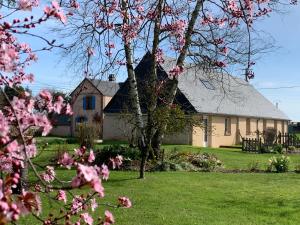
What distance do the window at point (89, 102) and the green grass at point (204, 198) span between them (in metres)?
33.7

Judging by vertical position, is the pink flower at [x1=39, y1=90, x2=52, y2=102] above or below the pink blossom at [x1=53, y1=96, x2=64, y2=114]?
above

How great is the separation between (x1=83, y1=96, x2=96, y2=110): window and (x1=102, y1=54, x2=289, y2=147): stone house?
678cm

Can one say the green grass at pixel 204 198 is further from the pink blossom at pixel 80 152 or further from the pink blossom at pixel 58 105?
the pink blossom at pixel 58 105

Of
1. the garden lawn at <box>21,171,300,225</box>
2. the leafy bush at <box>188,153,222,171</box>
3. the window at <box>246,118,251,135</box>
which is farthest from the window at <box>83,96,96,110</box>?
the garden lawn at <box>21,171,300,225</box>

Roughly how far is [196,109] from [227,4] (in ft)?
92.6

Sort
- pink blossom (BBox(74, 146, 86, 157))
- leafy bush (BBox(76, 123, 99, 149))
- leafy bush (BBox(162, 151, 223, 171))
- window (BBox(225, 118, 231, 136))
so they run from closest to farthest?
pink blossom (BBox(74, 146, 86, 157)), leafy bush (BBox(162, 151, 223, 171)), leafy bush (BBox(76, 123, 99, 149)), window (BBox(225, 118, 231, 136))

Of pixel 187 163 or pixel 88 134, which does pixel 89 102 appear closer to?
pixel 88 134

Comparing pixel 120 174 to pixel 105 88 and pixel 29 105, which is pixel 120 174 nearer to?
pixel 29 105

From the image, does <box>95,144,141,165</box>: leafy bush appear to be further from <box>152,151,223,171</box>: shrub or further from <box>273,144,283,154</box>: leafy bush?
<box>273,144,283,154</box>: leafy bush

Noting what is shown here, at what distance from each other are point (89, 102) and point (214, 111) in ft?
54.9

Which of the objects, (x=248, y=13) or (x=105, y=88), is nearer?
(x=248, y=13)

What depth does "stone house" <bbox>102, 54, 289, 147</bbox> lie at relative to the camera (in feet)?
123

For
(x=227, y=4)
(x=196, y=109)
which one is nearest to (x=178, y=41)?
(x=227, y=4)

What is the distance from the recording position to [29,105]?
3.22m
